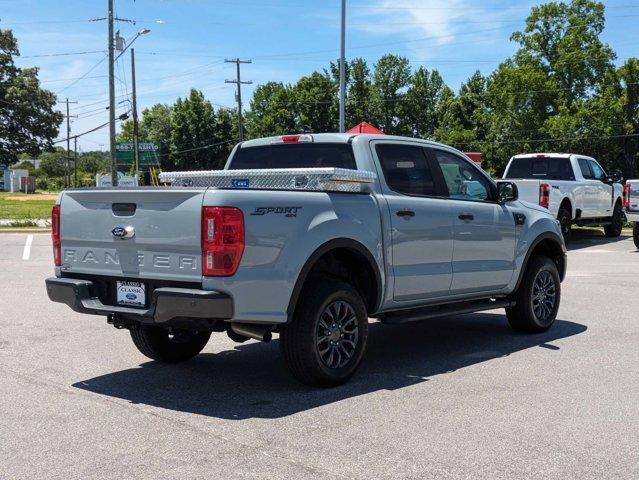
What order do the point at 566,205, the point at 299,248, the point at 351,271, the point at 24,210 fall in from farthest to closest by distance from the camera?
1. the point at 24,210
2. the point at 566,205
3. the point at 351,271
4. the point at 299,248

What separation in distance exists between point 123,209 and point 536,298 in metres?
4.62

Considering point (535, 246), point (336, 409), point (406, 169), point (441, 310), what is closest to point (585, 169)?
point (535, 246)

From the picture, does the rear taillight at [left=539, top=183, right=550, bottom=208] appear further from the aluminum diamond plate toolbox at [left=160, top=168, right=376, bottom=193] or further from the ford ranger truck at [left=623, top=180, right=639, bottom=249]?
the aluminum diamond plate toolbox at [left=160, top=168, right=376, bottom=193]

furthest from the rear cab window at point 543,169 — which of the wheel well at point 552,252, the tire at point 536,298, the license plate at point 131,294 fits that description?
the license plate at point 131,294

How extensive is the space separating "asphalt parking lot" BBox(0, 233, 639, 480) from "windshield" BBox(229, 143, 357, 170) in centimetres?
180

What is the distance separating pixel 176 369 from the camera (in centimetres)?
664

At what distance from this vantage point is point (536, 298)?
321 inches

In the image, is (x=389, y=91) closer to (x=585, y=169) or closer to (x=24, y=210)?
(x=24, y=210)

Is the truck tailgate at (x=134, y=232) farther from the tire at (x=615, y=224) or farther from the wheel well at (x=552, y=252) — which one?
the tire at (x=615, y=224)

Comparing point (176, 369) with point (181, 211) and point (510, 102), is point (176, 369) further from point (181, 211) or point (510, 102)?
point (510, 102)

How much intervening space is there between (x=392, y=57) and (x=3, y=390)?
82.1 meters

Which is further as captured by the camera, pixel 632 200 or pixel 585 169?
pixel 585 169

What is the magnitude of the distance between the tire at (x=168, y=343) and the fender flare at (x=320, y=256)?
150 centimetres

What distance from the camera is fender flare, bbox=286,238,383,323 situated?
5.50m
